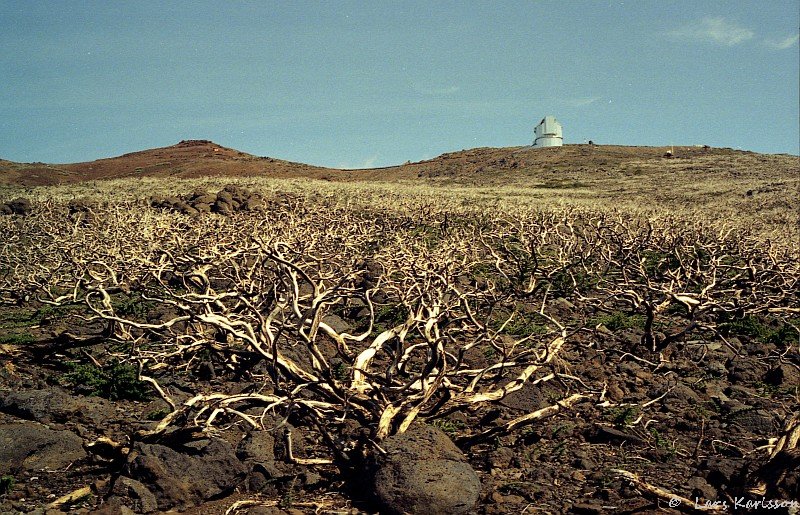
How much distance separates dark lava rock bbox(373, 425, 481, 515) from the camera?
13.4 ft

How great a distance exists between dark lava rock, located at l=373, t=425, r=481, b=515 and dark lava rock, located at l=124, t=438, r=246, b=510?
1115 millimetres

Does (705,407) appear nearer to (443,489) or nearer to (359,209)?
(443,489)

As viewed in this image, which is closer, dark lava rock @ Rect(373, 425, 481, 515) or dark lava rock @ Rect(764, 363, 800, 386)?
dark lava rock @ Rect(373, 425, 481, 515)

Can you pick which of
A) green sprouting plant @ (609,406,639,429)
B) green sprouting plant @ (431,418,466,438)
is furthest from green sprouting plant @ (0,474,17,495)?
green sprouting plant @ (609,406,639,429)

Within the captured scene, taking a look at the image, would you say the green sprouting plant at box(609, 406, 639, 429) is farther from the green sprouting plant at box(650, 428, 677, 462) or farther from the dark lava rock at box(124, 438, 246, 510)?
the dark lava rock at box(124, 438, 246, 510)

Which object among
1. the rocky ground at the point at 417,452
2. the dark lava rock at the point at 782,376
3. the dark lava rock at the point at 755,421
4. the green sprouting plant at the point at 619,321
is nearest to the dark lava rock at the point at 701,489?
the rocky ground at the point at 417,452

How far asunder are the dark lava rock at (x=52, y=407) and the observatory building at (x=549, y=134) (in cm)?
7120

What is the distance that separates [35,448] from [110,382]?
1743 mm

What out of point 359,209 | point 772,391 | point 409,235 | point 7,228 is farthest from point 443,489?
point 359,209

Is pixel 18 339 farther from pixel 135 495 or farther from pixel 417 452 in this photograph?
pixel 417 452

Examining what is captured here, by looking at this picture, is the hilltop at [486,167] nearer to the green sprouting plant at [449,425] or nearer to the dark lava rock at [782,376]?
the dark lava rock at [782,376]

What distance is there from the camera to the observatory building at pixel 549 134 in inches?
2888

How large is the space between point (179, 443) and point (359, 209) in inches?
684

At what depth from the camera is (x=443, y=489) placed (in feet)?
13.6
